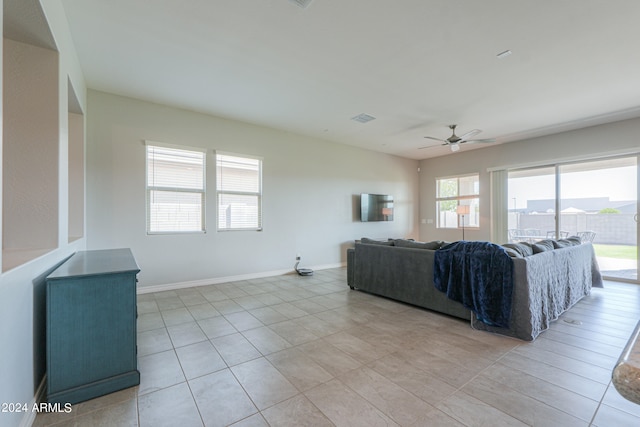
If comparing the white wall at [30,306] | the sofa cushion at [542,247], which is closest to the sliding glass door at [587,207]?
the sofa cushion at [542,247]

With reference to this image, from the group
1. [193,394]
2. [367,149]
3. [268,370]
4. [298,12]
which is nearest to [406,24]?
[298,12]

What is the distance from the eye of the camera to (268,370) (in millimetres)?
2234

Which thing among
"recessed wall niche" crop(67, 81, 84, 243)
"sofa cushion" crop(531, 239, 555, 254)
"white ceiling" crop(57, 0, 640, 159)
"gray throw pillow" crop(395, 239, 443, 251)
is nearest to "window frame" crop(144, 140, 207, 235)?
"white ceiling" crop(57, 0, 640, 159)

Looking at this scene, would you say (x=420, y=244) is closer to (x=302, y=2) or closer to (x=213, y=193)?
(x=302, y=2)

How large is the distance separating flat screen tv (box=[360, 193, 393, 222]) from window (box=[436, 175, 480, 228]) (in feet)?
5.46

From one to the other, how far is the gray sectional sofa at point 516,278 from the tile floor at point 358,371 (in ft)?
0.50

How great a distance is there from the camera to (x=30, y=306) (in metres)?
1.73

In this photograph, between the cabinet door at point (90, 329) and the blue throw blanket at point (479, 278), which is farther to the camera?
the blue throw blanket at point (479, 278)

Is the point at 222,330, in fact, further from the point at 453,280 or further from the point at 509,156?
the point at 509,156

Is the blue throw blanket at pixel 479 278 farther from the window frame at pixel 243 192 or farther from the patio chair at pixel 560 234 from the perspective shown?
the patio chair at pixel 560 234

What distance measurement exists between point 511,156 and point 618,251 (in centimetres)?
278

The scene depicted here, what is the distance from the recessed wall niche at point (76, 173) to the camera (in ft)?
12.3

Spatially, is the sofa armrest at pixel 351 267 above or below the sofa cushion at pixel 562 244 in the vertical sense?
below

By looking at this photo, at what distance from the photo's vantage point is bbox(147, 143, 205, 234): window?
455 cm
